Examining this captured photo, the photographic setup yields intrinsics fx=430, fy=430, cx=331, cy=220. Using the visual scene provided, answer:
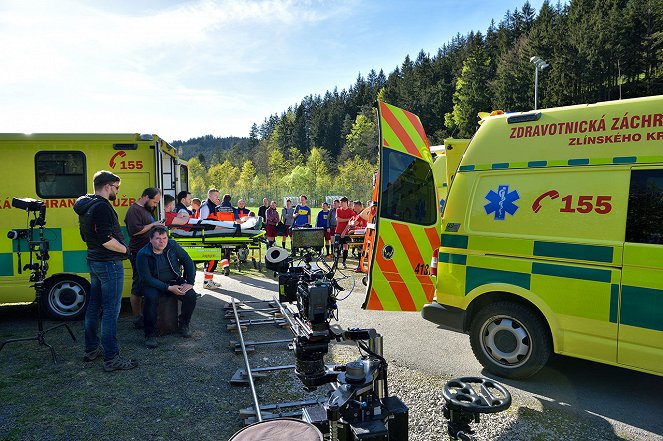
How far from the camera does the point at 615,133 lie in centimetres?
378

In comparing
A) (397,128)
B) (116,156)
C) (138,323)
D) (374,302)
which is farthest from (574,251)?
(116,156)

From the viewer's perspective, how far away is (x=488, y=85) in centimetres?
5597

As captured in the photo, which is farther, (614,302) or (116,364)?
(116,364)

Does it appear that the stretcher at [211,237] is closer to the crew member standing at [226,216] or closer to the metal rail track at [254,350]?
the crew member standing at [226,216]

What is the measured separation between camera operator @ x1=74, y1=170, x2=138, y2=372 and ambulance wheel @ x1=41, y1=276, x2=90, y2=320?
1888 mm

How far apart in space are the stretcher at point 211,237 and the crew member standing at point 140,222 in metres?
1.97

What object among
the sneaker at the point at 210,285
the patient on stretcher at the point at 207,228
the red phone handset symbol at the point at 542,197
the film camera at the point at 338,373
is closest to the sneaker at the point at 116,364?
the film camera at the point at 338,373

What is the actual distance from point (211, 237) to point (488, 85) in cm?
5561

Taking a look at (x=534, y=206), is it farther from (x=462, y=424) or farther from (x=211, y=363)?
(x=211, y=363)

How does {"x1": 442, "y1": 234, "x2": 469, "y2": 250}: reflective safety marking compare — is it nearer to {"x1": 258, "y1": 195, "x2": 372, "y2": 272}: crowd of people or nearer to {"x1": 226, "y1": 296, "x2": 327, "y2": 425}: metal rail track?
{"x1": 226, "y1": 296, "x2": 327, "y2": 425}: metal rail track

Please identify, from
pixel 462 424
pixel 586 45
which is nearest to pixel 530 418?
pixel 462 424

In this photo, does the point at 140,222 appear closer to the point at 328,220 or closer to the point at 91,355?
the point at 91,355

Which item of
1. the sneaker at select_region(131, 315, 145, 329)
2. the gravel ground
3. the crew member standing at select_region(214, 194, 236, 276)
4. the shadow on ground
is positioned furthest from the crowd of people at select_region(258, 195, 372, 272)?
the shadow on ground

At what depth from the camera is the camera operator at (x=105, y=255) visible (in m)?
4.38
